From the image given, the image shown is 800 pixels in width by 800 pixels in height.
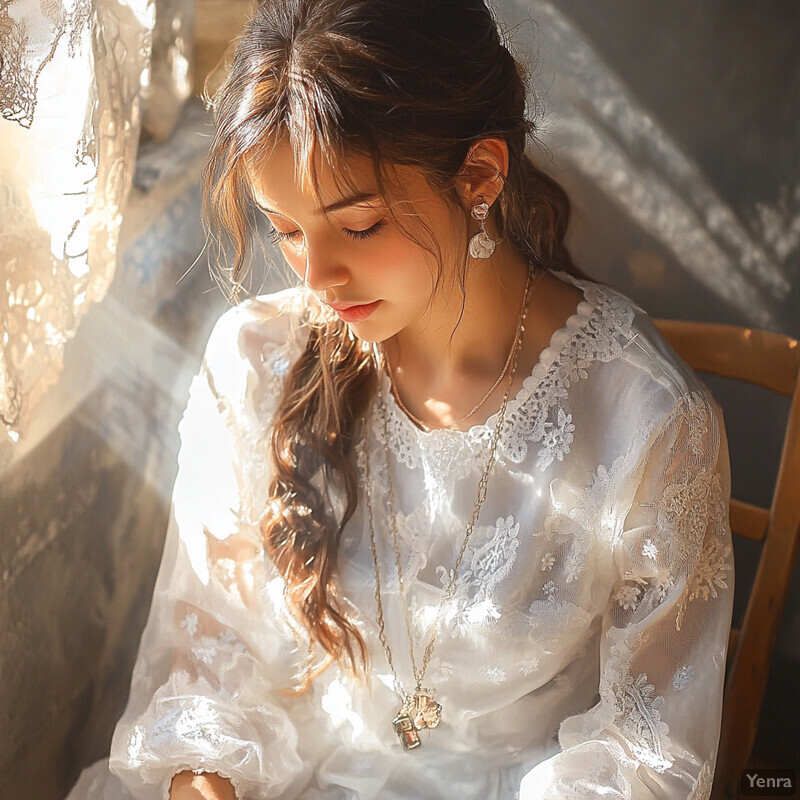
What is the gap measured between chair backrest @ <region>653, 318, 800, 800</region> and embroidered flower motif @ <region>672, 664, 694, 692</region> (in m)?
0.26

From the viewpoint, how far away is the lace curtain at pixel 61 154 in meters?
0.91

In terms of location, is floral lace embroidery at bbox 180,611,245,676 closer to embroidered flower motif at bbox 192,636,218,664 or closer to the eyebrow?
embroidered flower motif at bbox 192,636,218,664

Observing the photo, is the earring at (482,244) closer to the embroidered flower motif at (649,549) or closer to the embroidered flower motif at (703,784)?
the embroidered flower motif at (649,549)

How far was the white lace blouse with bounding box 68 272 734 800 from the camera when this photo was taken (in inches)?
36.0

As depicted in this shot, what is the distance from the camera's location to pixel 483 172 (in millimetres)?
880

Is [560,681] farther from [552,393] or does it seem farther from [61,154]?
[61,154]

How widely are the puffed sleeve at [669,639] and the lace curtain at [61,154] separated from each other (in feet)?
2.25

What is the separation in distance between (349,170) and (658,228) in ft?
2.11

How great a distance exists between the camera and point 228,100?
867mm

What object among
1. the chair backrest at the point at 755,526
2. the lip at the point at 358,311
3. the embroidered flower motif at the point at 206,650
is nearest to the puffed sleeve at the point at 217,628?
the embroidered flower motif at the point at 206,650

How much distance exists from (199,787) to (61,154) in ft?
2.33

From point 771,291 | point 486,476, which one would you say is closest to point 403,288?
point 486,476

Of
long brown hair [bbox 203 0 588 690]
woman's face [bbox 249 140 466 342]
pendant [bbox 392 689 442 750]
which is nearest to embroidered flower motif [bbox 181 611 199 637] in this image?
long brown hair [bbox 203 0 588 690]

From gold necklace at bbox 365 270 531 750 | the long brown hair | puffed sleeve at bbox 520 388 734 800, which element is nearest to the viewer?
the long brown hair
